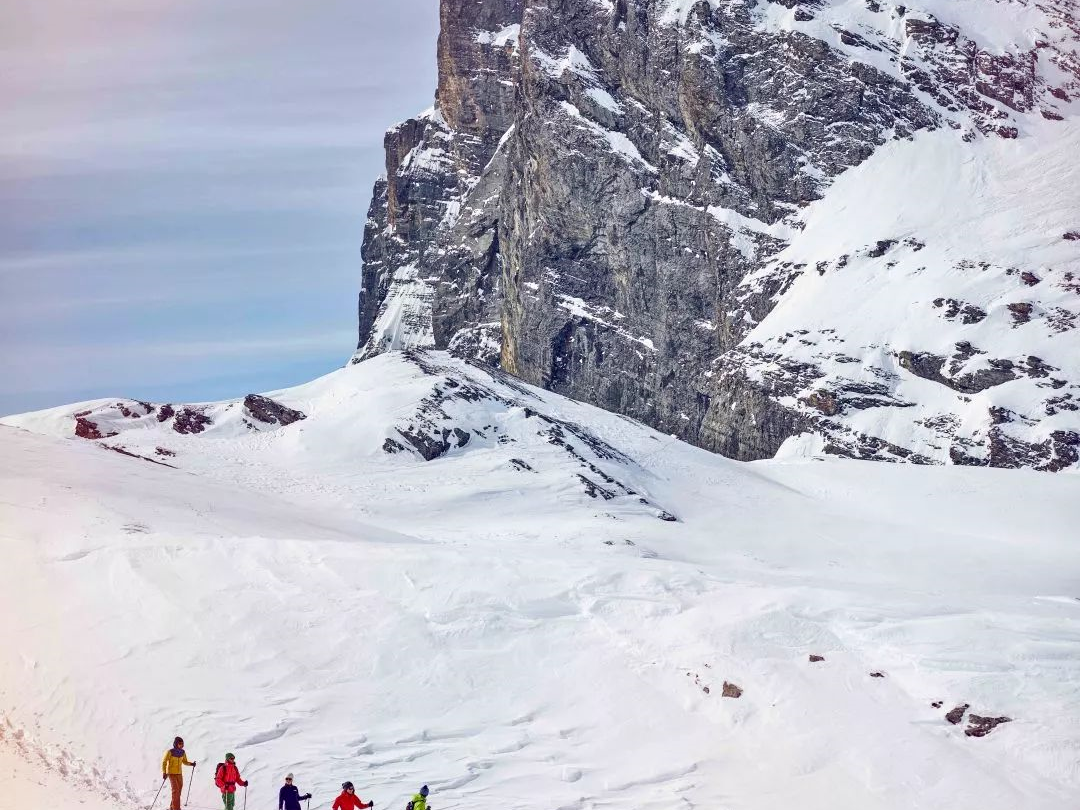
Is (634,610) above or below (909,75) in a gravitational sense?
below

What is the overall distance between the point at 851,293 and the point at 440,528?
5646cm

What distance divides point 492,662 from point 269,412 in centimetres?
4226

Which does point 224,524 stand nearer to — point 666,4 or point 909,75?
point 909,75

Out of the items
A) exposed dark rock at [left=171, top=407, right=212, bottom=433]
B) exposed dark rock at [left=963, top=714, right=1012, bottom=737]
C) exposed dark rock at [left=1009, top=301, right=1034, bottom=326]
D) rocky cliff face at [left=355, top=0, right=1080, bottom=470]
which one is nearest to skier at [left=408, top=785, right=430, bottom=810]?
exposed dark rock at [left=963, top=714, right=1012, bottom=737]

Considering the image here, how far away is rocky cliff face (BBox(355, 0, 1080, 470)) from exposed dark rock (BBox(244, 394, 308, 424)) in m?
39.6

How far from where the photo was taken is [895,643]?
3011cm

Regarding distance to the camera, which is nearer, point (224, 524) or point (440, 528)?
point (224, 524)

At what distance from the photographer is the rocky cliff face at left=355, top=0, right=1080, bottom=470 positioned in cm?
8975

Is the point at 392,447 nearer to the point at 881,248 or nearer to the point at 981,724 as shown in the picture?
the point at 981,724

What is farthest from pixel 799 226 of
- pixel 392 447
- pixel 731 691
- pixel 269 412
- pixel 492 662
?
pixel 731 691

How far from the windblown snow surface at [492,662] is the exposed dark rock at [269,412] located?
1758 centimetres

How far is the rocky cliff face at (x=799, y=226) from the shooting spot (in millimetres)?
89750

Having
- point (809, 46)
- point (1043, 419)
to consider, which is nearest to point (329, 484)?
point (1043, 419)

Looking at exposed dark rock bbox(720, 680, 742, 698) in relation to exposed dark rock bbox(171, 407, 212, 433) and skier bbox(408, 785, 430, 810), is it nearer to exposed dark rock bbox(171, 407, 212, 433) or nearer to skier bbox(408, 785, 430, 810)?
skier bbox(408, 785, 430, 810)
